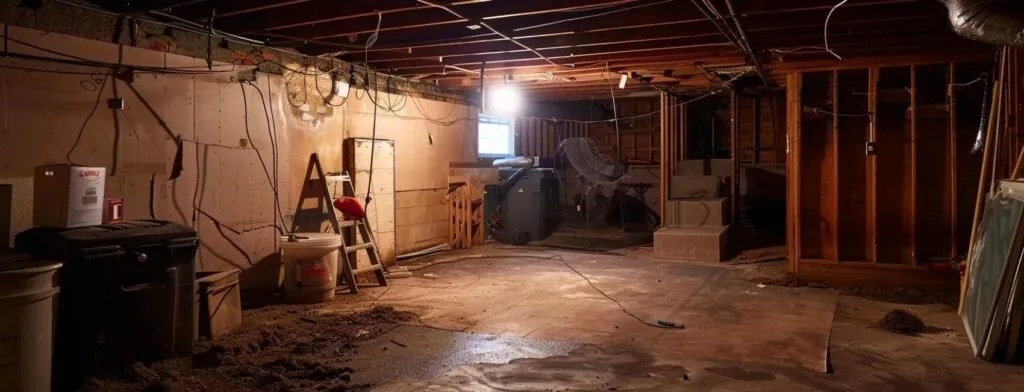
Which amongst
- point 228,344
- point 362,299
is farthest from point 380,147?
point 228,344

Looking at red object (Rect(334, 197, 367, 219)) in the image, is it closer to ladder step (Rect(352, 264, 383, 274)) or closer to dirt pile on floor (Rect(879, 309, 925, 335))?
ladder step (Rect(352, 264, 383, 274))

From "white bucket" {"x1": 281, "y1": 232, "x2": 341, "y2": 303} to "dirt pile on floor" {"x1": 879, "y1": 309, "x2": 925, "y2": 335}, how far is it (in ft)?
14.5

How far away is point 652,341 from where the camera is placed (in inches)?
165

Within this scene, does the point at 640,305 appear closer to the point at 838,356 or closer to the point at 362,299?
the point at 838,356

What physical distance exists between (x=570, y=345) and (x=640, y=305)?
4.64 ft

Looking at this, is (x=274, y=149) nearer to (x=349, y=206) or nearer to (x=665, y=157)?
(x=349, y=206)

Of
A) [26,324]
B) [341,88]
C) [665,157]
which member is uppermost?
[341,88]

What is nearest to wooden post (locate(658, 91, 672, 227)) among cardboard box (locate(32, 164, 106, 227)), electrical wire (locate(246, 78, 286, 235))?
electrical wire (locate(246, 78, 286, 235))

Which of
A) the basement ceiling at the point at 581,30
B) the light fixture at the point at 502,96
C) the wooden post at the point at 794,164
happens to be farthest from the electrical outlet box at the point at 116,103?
the wooden post at the point at 794,164

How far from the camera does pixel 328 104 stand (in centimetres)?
645

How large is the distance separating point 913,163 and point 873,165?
1.10 feet

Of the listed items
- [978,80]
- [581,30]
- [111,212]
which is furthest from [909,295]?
[111,212]

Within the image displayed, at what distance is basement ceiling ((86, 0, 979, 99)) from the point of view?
15.0ft

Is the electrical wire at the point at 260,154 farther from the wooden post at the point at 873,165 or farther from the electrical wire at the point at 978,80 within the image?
the electrical wire at the point at 978,80
